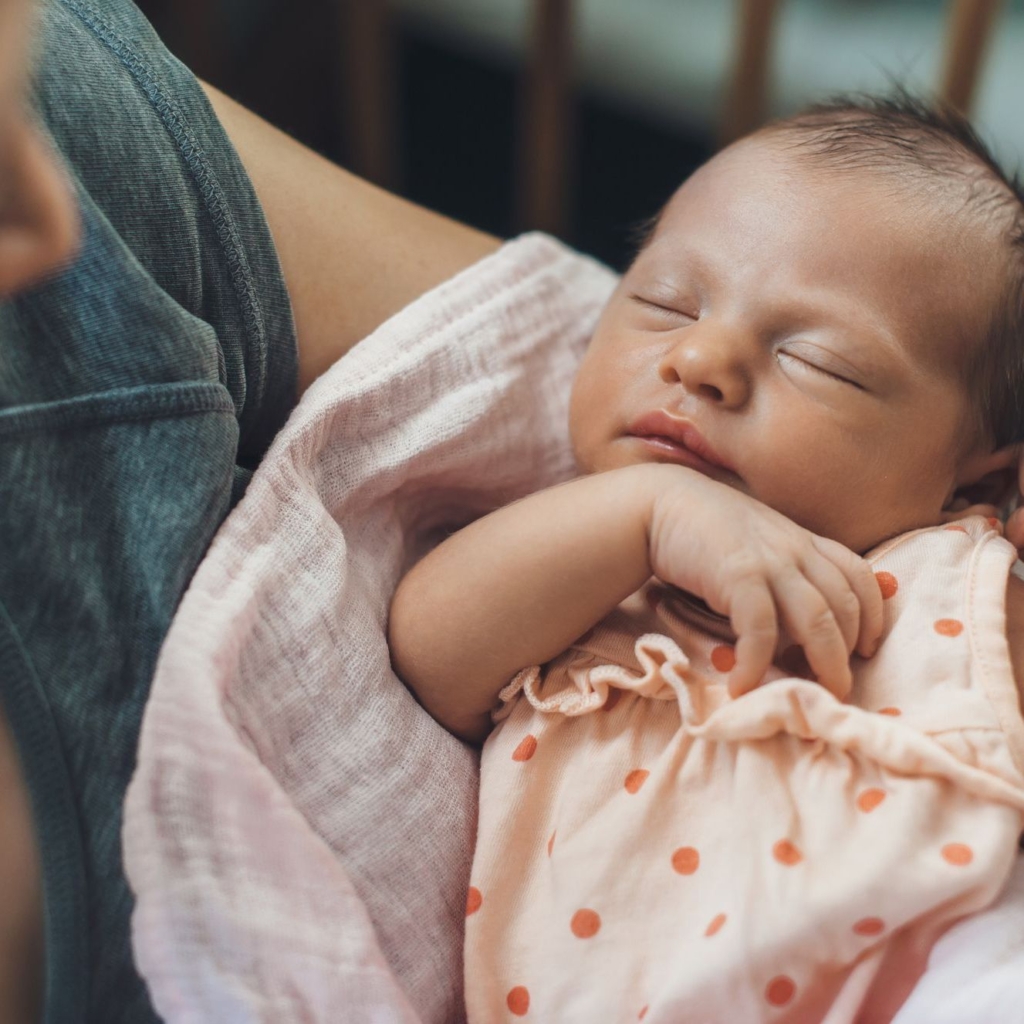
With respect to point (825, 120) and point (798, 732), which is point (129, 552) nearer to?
point (798, 732)

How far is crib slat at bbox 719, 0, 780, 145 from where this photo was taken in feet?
4.87

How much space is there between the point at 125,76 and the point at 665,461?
1.56 feet

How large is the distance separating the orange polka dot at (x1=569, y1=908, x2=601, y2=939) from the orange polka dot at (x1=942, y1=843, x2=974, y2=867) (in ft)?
0.73

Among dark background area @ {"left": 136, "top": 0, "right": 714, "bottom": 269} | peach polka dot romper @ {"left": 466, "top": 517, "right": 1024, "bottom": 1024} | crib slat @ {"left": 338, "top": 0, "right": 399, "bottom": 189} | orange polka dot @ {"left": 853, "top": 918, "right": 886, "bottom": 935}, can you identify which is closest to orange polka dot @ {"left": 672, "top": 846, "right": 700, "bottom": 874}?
peach polka dot romper @ {"left": 466, "top": 517, "right": 1024, "bottom": 1024}

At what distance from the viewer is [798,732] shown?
2.42 ft

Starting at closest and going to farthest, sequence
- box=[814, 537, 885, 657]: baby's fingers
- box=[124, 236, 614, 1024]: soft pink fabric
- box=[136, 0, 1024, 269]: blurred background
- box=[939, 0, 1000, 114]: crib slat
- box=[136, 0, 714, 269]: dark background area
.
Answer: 1. box=[124, 236, 614, 1024]: soft pink fabric
2. box=[814, 537, 885, 657]: baby's fingers
3. box=[939, 0, 1000, 114]: crib slat
4. box=[136, 0, 1024, 269]: blurred background
5. box=[136, 0, 714, 269]: dark background area

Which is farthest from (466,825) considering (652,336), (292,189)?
(292,189)

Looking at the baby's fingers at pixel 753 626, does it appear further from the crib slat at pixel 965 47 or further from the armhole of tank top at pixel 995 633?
the crib slat at pixel 965 47

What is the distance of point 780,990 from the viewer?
0.71m

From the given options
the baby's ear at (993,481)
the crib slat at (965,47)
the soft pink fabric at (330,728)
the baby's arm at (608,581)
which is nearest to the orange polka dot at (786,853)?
the baby's arm at (608,581)

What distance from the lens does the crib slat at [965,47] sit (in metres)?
1.36

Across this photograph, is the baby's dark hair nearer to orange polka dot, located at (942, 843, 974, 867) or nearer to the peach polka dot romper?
the peach polka dot romper

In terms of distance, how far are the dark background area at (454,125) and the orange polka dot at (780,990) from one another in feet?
5.54

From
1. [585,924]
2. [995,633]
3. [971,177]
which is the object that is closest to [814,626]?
[995,633]
